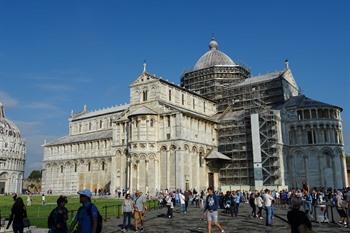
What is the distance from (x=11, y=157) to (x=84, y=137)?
158ft

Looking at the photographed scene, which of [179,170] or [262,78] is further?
[262,78]

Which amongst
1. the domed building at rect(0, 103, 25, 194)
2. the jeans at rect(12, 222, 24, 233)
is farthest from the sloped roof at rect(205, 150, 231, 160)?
the domed building at rect(0, 103, 25, 194)

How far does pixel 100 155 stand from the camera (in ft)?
210

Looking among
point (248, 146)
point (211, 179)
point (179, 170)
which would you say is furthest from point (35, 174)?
point (248, 146)

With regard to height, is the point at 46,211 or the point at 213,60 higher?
the point at 213,60

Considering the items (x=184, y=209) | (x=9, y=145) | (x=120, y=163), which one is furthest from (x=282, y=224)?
(x=9, y=145)

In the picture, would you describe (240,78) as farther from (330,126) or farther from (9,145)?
(9,145)

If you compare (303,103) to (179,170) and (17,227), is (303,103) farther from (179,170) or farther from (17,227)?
(17,227)

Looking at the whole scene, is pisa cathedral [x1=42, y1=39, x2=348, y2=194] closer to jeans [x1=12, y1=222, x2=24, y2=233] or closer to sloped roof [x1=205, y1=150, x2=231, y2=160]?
sloped roof [x1=205, y1=150, x2=231, y2=160]

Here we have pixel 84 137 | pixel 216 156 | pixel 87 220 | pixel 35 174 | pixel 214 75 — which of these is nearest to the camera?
pixel 87 220

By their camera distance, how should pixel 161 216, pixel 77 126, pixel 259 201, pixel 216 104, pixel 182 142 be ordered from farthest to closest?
1. pixel 77 126
2. pixel 216 104
3. pixel 182 142
4. pixel 161 216
5. pixel 259 201

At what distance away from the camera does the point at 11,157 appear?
106500 millimetres

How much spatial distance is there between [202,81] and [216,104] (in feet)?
19.4

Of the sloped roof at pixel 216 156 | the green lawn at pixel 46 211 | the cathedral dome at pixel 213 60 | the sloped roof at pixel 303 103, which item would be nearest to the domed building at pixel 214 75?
the cathedral dome at pixel 213 60
